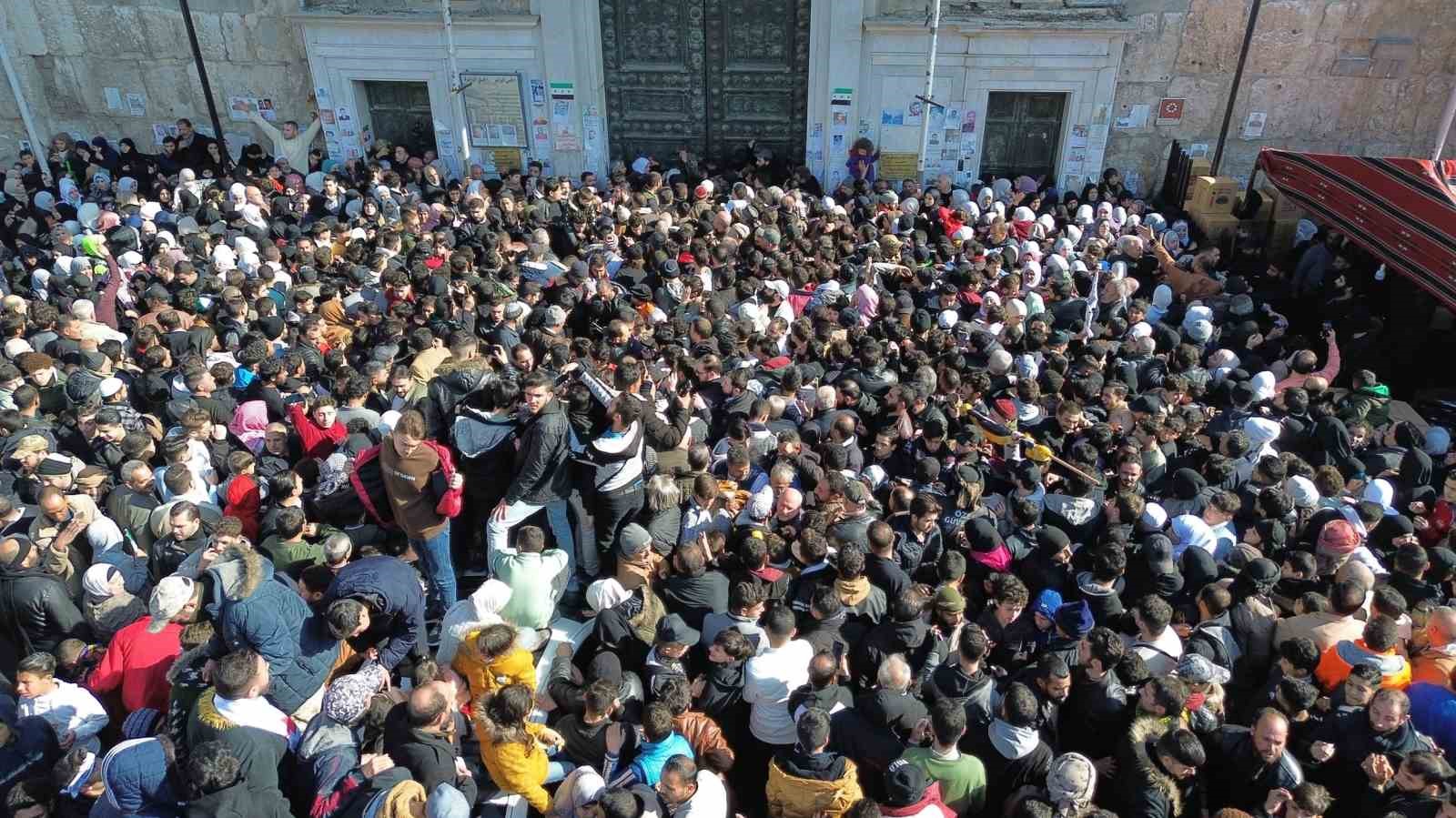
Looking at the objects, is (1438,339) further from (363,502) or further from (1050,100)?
(363,502)

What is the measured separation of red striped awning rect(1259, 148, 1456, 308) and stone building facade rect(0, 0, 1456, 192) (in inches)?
96.0

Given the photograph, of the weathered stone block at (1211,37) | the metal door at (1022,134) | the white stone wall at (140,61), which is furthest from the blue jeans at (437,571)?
the weathered stone block at (1211,37)

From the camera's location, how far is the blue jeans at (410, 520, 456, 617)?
186 inches

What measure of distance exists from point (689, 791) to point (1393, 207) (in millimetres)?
8976

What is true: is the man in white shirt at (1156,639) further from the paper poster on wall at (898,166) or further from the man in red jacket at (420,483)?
the paper poster on wall at (898,166)

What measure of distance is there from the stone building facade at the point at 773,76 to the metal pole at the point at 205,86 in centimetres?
15

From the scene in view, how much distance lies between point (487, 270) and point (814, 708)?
5728mm

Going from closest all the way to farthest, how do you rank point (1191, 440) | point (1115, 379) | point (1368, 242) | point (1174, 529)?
point (1174, 529) < point (1191, 440) < point (1115, 379) < point (1368, 242)

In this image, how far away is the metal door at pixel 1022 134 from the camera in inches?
474

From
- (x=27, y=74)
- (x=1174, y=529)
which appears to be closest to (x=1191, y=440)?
(x=1174, y=529)

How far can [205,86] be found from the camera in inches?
495

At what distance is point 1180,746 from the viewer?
307 centimetres

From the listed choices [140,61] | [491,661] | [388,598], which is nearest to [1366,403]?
[491,661]

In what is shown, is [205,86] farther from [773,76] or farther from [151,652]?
[151,652]
